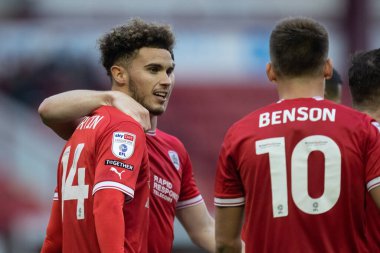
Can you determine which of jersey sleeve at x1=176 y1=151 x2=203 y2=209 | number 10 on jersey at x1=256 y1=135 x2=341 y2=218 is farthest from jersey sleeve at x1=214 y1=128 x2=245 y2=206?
jersey sleeve at x1=176 y1=151 x2=203 y2=209

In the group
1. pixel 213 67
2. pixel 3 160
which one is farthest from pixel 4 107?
pixel 213 67

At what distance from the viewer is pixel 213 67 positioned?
15461 mm

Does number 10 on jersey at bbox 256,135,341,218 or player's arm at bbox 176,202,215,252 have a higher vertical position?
number 10 on jersey at bbox 256,135,341,218

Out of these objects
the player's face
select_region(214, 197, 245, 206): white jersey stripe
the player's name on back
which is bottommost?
select_region(214, 197, 245, 206): white jersey stripe

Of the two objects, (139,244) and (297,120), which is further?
(139,244)

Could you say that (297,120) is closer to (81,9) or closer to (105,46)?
(105,46)


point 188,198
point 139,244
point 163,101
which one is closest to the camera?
point 139,244

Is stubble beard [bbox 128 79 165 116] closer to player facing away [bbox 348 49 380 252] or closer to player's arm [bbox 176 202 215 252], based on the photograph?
player's arm [bbox 176 202 215 252]

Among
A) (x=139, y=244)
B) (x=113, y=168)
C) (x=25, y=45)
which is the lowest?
(x=139, y=244)

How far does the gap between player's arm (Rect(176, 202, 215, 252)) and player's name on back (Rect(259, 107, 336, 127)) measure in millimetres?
1687

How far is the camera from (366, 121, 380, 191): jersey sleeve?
508 centimetres

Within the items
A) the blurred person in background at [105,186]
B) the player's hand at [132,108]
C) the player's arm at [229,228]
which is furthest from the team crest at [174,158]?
the player's arm at [229,228]

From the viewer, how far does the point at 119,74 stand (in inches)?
250

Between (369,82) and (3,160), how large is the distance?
33.7 feet
